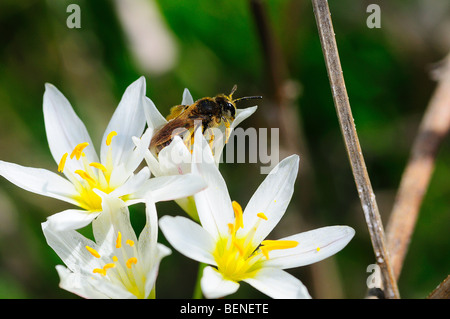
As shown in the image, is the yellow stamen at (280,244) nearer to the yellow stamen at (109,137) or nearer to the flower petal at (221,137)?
the flower petal at (221,137)

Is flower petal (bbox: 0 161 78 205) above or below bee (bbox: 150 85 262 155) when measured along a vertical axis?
below

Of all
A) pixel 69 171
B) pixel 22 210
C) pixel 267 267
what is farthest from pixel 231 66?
pixel 267 267

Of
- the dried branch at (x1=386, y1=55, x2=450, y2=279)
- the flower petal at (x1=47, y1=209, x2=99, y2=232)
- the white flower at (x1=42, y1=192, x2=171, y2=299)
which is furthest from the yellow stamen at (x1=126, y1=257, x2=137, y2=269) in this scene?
the dried branch at (x1=386, y1=55, x2=450, y2=279)

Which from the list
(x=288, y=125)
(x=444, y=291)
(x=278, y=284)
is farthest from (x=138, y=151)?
(x=288, y=125)

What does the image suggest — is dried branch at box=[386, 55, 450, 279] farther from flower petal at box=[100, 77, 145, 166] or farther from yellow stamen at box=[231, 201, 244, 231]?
flower petal at box=[100, 77, 145, 166]

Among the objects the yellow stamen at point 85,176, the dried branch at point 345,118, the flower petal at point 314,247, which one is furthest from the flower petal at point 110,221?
the dried branch at point 345,118

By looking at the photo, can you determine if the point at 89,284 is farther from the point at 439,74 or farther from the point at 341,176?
the point at 341,176
